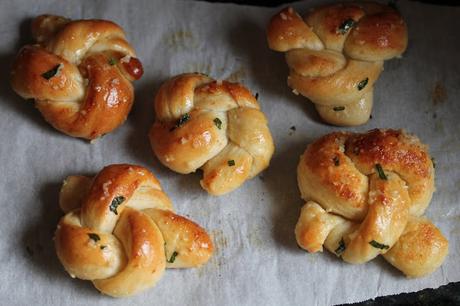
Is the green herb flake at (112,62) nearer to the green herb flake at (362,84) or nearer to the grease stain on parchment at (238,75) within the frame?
the grease stain on parchment at (238,75)

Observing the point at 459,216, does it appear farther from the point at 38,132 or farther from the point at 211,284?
the point at 38,132

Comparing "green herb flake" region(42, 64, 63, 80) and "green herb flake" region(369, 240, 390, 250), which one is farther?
"green herb flake" region(42, 64, 63, 80)

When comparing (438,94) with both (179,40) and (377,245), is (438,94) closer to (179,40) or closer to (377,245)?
(377,245)

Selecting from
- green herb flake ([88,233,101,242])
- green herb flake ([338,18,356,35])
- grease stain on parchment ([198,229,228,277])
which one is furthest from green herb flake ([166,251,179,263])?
green herb flake ([338,18,356,35])

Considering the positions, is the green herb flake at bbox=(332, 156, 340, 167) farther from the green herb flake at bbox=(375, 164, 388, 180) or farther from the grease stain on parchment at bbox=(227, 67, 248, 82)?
the grease stain on parchment at bbox=(227, 67, 248, 82)

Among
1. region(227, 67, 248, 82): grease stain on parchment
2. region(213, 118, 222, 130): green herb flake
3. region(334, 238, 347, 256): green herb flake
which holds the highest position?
region(213, 118, 222, 130): green herb flake

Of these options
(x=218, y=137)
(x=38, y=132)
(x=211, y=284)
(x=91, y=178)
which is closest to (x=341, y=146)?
(x=218, y=137)

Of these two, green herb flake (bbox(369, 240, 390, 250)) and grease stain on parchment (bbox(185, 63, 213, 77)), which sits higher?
grease stain on parchment (bbox(185, 63, 213, 77))

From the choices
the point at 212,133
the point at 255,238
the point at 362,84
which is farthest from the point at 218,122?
the point at 362,84
